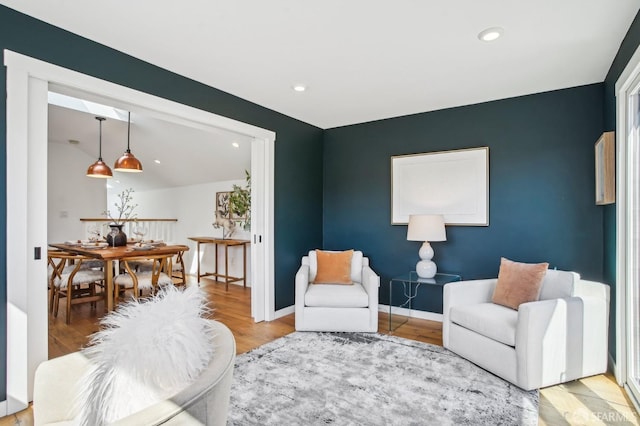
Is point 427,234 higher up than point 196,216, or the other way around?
point 196,216

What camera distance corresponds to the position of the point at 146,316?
1060 mm

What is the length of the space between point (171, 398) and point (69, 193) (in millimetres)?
7614

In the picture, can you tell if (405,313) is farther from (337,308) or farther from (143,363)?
(143,363)

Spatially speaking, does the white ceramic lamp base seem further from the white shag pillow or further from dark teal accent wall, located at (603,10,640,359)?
the white shag pillow

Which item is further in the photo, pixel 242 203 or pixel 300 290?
pixel 242 203

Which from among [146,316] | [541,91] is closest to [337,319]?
[146,316]

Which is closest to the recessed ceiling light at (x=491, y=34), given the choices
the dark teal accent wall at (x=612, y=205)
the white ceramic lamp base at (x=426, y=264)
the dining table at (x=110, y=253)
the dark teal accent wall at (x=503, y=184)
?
the dark teal accent wall at (x=612, y=205)

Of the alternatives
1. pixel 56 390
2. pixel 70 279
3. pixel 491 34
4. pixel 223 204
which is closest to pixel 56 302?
→ pixel 70 279

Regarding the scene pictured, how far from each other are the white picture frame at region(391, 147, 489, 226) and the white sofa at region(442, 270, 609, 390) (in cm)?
112

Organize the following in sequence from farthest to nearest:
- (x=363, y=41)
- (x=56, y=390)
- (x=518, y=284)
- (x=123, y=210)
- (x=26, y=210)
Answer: (x=123, y=210), (x=518, y=284), (x=363, y=41), (x=26, y=210), (x=56, y=390)

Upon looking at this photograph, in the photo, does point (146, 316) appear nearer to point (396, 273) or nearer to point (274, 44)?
point (274, 44)

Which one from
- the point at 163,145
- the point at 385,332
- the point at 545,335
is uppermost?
the point at 163,145

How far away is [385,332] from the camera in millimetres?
3533

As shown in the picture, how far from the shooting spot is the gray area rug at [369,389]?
6.64 ft
